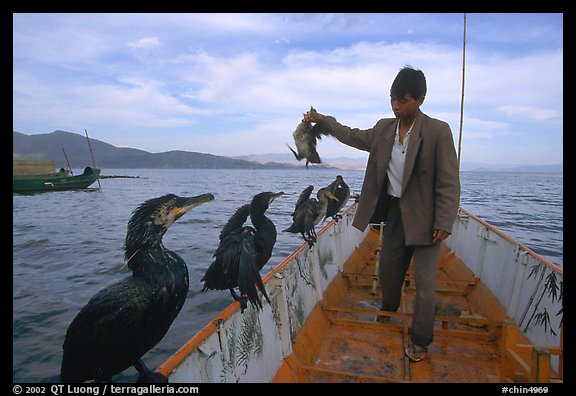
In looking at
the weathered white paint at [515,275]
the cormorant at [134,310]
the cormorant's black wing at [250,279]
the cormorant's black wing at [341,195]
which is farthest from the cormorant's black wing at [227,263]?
the cormorant's black wing at [341,195]

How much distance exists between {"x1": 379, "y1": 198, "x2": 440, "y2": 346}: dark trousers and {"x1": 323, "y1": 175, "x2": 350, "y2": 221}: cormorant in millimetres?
3034

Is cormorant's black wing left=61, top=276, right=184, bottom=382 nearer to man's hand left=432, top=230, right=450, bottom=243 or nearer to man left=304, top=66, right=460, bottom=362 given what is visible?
man left=304, top=66, right=460, bottom=362

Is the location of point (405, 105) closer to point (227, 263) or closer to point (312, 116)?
point (312, 116)

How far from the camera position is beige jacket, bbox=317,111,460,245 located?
273cm

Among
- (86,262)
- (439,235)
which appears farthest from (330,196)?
(86,262)

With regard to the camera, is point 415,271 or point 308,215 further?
point 308,215

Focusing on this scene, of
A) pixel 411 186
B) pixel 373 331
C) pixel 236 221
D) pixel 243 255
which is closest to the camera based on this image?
pixel 243 255

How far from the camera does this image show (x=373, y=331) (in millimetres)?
3881

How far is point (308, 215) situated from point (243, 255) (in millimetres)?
2595

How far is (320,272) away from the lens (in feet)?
15.0

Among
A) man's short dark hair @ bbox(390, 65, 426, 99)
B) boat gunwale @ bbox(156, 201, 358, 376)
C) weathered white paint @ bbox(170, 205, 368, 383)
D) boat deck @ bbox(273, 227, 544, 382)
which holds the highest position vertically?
man's short dark hair @ bbox(390, 65, 426, 99)

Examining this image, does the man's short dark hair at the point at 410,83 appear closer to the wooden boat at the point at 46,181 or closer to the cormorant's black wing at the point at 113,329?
the cormorant's black wing at the point at 113,329

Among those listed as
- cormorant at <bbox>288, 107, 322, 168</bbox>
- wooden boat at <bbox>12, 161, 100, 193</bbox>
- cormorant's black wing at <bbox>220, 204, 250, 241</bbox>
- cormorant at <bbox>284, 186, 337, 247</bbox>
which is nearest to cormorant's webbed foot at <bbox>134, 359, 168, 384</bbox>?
cormorant's black wing at <bbox>220, 204, 250, 241</bbox>
